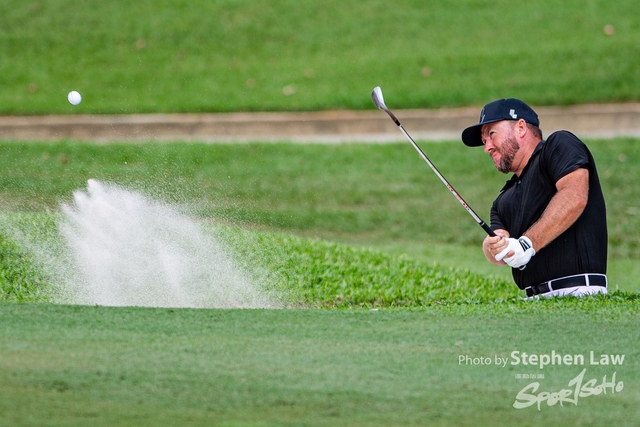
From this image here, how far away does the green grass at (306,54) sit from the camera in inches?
631

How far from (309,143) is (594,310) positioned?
30.8ft

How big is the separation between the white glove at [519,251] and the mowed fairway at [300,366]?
27 centimetres

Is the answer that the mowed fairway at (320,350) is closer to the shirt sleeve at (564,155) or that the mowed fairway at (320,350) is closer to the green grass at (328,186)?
the shirt sleeve at (564,155)

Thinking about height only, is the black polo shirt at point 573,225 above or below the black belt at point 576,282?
above

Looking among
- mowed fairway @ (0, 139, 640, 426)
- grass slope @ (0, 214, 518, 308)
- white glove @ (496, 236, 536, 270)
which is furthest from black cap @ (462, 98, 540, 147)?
grass slope @ (0, 214, 518, 308)

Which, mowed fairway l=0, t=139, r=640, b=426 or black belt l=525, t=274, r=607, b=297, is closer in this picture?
mowed fairway l=0, t=139, r=640, b=426

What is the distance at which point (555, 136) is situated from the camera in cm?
571

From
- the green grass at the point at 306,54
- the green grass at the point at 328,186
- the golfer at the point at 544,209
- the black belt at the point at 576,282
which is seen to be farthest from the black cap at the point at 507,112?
the green grass at the point at 306,54

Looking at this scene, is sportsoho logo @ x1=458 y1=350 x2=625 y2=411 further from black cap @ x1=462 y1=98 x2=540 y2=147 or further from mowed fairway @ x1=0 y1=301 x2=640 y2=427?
black cap @ x1=462 y1=98 x2=540 y2=147

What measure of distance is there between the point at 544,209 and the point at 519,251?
0.39m

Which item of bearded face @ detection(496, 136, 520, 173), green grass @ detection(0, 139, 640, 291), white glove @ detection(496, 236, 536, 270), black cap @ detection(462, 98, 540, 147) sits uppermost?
black cap @ detection(462, 98, 540, 147)

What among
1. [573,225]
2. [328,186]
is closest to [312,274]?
[573,225]

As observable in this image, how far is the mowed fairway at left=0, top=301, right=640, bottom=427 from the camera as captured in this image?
3.76 m

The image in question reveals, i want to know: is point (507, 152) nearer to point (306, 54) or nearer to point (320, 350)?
point (320, 350)
